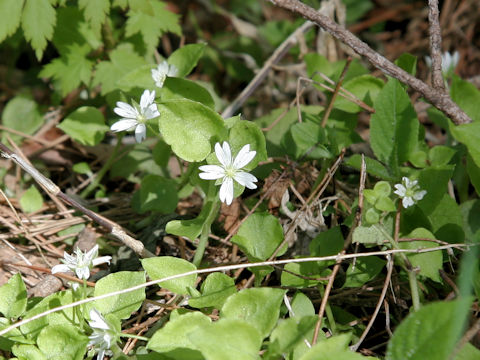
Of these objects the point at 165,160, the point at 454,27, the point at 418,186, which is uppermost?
the point at 454,27

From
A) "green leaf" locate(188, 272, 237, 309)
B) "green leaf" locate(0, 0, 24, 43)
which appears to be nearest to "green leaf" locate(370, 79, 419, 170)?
"green leaf" locate(188, 272, 237, 309)

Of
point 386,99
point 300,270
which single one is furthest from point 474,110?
point 300,270

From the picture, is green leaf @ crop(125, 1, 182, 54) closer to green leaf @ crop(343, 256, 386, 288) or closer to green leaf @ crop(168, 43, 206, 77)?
green leaf @ crop(168, 43, 206, 77)

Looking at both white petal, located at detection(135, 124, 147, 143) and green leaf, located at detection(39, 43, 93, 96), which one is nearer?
white petal, located at detection(135, 124, 147, 143)

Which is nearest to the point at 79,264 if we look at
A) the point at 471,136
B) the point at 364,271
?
the point at 364,271

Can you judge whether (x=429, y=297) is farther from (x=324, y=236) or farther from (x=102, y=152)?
(x=102, y=152)

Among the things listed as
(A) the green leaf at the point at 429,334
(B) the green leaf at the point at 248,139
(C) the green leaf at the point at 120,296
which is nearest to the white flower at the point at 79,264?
(C) the green leaf at the point at 120,296

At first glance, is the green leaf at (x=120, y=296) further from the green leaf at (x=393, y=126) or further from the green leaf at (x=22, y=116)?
the green leaf at (x=22, y=116)
